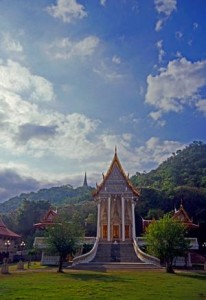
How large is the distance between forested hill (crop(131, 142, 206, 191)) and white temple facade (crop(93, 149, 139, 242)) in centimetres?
2015

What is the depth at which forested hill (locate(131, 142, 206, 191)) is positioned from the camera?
7988 centimetres

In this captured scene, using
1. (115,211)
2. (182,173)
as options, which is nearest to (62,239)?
(115,211)

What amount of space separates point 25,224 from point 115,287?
47343 millimetres

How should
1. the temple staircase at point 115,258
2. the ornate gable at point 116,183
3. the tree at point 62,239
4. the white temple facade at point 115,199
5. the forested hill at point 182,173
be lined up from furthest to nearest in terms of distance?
the forested hill at point 182,173
the ornate gable at point 116,183
the white temple facade at point 115,199
the temple staircase at point 115,258
the tree at point 62,239

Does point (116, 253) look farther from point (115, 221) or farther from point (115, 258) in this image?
point (115, 221)

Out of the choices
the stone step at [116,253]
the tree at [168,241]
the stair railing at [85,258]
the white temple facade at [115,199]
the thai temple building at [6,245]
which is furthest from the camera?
the white temple facade at [115,199]

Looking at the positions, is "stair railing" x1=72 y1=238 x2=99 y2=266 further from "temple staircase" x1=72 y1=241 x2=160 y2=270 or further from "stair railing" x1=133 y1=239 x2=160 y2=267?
"stair railing" x1=133 y1=239 x2=160 y2=267

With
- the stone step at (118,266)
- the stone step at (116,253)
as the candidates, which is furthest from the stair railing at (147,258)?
the stone step at (118,266)

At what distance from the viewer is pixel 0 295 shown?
46.6 ft

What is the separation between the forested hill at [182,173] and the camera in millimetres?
79875

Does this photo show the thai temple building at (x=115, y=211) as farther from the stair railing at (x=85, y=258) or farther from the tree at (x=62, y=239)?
the tree at (x=62, y=239)

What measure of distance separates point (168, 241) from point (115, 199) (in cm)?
2182

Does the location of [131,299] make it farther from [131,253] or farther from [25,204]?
[25,204]

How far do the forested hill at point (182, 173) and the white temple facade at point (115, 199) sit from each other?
20.1 meters
